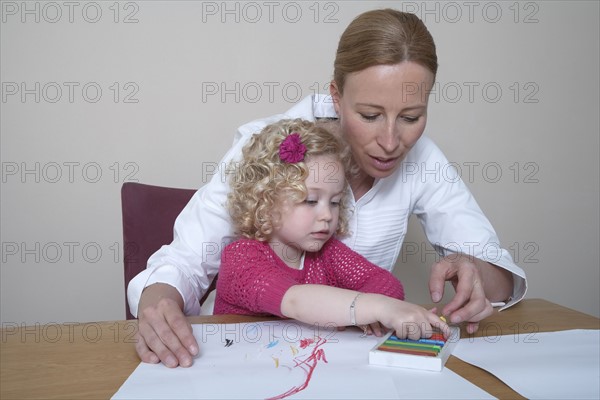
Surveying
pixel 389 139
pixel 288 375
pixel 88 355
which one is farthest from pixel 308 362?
pixel 389 139

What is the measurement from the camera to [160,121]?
1925 mm

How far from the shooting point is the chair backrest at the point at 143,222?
149 cm

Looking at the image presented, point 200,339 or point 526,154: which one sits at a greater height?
point 526,154

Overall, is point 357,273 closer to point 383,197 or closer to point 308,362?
point 383,197

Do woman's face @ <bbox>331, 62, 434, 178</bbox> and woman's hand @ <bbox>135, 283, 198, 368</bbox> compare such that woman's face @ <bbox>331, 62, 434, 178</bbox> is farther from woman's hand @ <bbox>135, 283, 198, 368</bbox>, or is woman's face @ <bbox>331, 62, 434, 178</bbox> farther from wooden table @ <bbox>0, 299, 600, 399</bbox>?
woman's hand @ <bbox>135, 283, 198, 368</bbox>

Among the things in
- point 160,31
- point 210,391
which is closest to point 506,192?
point 160,31

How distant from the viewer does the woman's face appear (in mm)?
1162

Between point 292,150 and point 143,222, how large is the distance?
55 centimetres

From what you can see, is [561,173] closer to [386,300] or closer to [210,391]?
[386,300]

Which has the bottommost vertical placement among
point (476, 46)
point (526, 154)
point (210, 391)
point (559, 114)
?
point (210, 391)

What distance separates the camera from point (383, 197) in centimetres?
137

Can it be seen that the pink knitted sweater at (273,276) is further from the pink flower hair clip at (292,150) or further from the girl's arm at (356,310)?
the pink flower hair clip at (292,150)

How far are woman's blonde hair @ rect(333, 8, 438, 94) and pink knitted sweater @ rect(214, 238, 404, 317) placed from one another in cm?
40

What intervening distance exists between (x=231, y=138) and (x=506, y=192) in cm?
107
